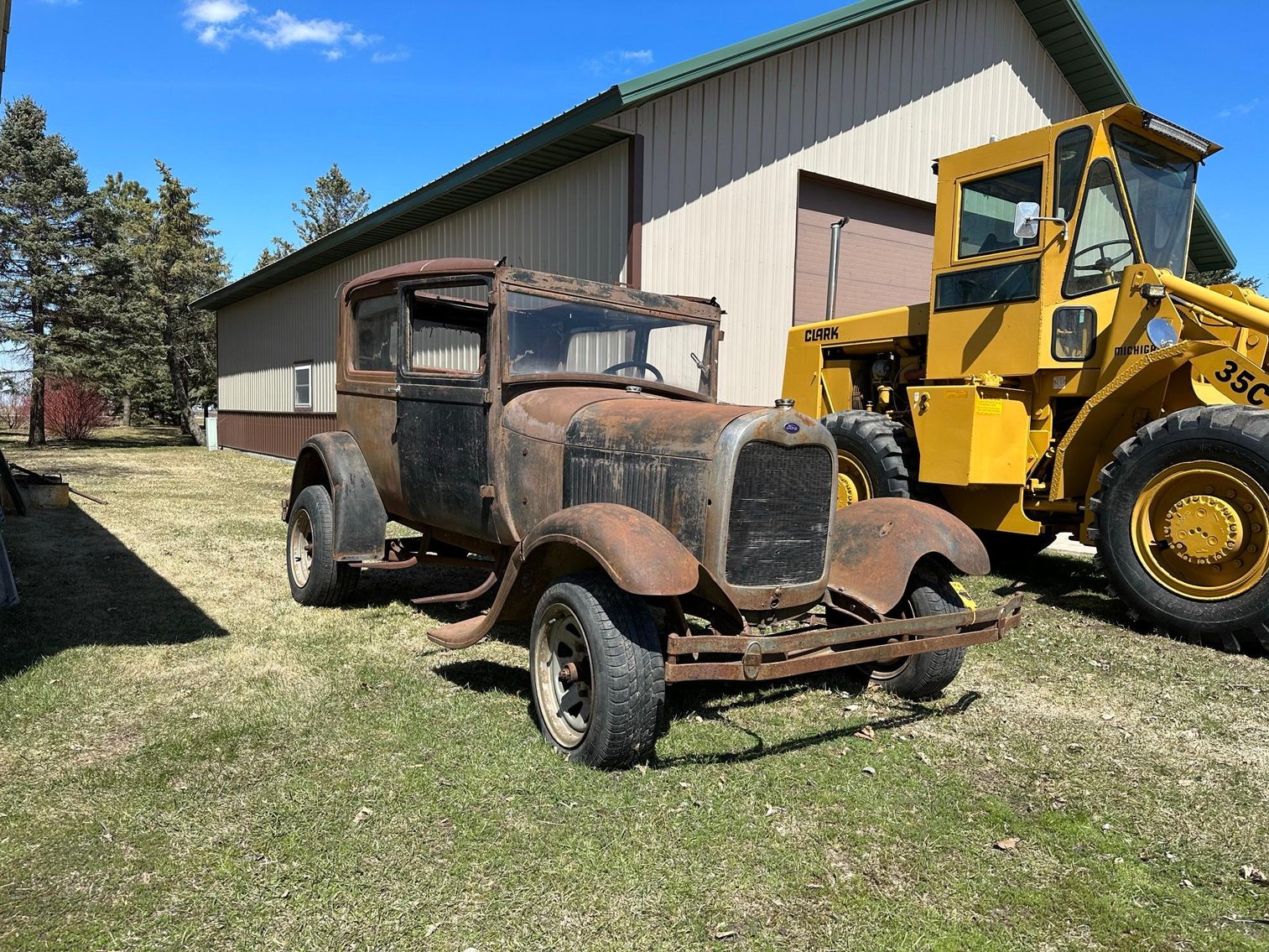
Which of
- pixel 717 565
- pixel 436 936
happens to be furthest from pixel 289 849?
pixel 717 565

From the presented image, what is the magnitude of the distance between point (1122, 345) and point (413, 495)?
15.8 ft

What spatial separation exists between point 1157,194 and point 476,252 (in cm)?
802

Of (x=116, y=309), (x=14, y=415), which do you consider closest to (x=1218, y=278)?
(x=116, y=309)

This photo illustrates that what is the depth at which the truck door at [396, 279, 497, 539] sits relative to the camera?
450cm

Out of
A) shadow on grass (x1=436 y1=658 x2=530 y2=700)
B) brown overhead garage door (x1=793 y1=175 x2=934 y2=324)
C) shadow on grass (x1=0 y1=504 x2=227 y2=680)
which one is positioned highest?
brown overhead garage door (x1=793 y1=175 x2=934 y2=324)

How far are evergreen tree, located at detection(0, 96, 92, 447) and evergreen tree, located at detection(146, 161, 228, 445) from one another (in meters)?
2.34

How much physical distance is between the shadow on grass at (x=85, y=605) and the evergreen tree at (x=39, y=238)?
53.4 ft

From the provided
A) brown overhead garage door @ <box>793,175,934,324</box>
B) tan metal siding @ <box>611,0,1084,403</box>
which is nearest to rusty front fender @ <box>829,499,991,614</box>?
tan metal siding @ <box>611,0,1084,403</box>

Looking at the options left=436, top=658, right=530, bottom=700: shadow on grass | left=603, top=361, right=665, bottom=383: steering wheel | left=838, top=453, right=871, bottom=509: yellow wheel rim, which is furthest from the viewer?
left=838, top=453, right=871, bottom=509: yellow wheel rim

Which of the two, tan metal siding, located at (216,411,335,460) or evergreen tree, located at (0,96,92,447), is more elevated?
evergreen tree, located at (0,96,92,447)

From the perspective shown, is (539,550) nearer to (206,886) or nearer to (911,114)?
(206,886)

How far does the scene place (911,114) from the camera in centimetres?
1095

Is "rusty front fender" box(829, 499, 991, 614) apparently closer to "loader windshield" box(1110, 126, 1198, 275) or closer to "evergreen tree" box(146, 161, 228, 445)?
"loader windshield" box(1110, 126, 1198, 275)

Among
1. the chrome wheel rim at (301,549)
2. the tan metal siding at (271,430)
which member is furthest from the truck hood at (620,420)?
the tan metal siding at (271,430)
